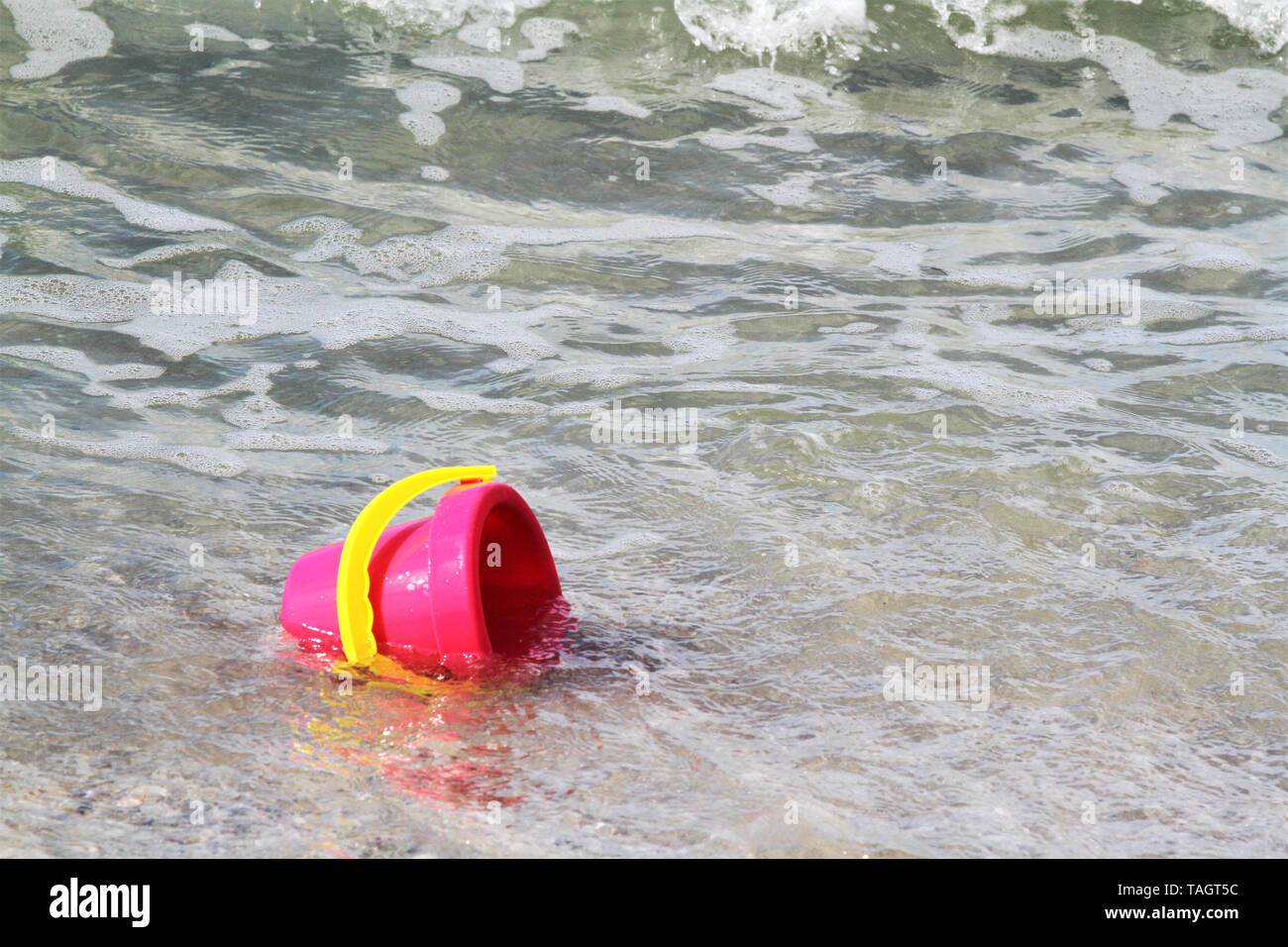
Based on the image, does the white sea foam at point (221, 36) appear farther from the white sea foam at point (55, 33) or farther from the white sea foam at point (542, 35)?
the white sea foam at point (542, 35)

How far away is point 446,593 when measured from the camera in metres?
2.54

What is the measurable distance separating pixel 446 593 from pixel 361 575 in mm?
217

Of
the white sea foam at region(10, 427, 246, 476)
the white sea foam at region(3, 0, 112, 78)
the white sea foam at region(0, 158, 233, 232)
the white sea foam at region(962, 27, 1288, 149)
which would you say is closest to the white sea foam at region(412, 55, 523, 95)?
the white sea foam at region(3, 0, 112, 78)

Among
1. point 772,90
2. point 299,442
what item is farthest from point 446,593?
point 772,90

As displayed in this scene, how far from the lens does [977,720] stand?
98.2 inches

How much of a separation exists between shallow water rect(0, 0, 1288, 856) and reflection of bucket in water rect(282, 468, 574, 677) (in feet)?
0.35

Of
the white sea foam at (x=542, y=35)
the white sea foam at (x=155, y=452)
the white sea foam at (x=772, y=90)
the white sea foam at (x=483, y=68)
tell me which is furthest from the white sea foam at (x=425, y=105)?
the white sea foam at (x=155, y=452)

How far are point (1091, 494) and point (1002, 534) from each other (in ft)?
1.41

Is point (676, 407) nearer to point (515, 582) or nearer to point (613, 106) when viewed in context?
point (515, 582)

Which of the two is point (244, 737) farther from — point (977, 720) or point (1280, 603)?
point (1280, 603)

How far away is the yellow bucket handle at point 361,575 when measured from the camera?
2.58 meters

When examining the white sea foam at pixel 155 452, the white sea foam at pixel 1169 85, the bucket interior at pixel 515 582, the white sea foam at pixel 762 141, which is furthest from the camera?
the white sea foam at pixel 1169 85

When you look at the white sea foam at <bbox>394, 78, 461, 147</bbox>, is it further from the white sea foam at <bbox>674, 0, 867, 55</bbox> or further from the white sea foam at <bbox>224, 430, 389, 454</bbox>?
the white sea foam at <bbox>224, 430, 389, 454</bbox>

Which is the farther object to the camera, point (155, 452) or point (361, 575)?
point (155, 452)
